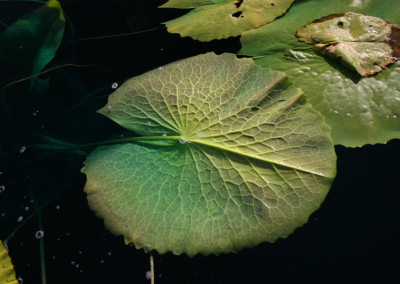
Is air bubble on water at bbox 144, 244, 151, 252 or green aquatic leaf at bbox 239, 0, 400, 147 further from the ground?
green aquatic leaf at bbox 239, 0, 400, 147

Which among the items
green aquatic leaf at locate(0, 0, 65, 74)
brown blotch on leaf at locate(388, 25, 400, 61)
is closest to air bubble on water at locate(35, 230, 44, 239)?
green aquatic leaf at locate(0, 0, 65, 74)

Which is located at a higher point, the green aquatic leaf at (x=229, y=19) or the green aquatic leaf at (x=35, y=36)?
the green aquatic leaf at (x=35, y=36)

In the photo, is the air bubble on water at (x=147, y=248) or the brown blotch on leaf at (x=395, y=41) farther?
the brown blotch on leaf at (x=395, y=41)

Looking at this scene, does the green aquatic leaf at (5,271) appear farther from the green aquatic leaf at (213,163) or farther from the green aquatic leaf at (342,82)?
the green aquatic leaf at (342,82)

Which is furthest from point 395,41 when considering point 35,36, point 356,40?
point 35,36

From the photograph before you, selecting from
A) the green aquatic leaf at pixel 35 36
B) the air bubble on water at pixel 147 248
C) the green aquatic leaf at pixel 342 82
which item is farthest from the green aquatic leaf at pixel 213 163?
the green aquatic leaf at pixel 35 36

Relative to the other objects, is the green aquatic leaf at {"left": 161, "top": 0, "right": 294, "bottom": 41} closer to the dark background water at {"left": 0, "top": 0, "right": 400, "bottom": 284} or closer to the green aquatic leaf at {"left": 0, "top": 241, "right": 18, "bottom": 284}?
the dark background water at {"left": 0, "top": 0, "right": 400, "bottom": 284}

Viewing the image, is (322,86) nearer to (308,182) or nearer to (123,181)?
(308,182)
